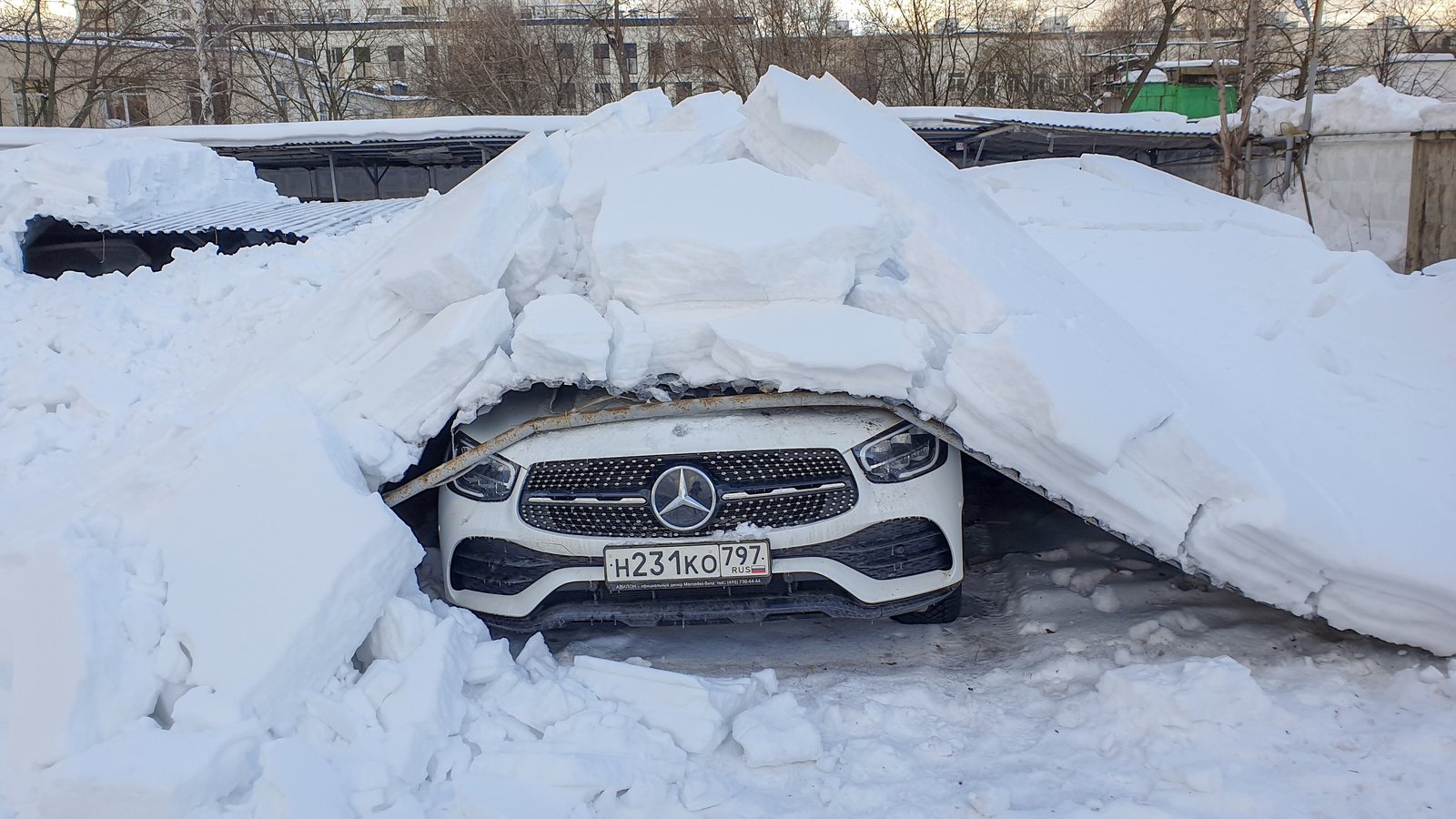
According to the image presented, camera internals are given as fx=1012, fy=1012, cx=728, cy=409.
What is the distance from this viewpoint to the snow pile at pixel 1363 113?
13031mm

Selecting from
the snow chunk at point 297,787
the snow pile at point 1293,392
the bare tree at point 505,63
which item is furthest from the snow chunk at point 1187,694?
the bare tree at point 505,63

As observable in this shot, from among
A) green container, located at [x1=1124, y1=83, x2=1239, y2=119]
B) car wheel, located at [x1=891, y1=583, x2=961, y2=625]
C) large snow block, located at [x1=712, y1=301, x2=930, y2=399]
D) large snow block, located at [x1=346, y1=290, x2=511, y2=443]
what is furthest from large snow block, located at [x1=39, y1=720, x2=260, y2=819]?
green container, located at [x1=1124, y1=83, x2=1239, y2=119]

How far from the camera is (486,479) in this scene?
3447mm

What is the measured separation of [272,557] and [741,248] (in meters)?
1.67

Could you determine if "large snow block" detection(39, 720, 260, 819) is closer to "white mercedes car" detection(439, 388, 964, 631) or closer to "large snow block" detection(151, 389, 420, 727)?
"large snow block" detection(151, 389, 420, 727)

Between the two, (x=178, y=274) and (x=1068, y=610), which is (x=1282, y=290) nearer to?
(x=1068, y=610)

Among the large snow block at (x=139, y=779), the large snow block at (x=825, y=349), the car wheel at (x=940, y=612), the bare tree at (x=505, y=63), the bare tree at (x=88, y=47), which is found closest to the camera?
the large snow block at (x=139, y=779)

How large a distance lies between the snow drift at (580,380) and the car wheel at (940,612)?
2.01 ft

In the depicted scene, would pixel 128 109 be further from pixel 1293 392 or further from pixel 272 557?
pixel 1293 392

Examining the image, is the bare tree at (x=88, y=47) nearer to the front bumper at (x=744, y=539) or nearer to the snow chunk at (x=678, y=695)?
the front bumper at (x=744, y=539)

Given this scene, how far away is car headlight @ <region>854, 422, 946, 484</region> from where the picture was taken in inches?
132

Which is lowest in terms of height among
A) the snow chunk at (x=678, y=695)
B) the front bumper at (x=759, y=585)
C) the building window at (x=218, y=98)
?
the snow chunk at (x=678, y=695)

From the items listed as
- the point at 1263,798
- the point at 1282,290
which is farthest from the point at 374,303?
the point at 1282,290

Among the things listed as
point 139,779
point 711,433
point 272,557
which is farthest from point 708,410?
point 139,779
